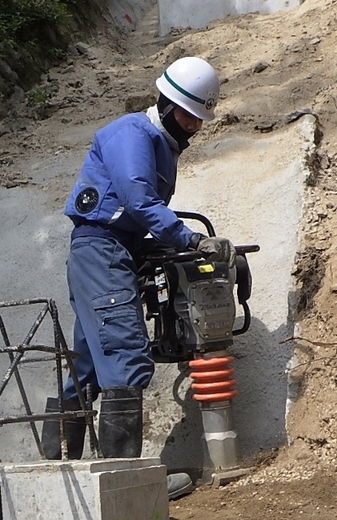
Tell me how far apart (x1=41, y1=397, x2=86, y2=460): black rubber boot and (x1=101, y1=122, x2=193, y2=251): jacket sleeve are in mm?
866

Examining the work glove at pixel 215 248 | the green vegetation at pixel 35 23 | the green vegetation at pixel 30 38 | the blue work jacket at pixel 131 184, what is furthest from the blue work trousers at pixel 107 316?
the green vegetation at pixel 35 23

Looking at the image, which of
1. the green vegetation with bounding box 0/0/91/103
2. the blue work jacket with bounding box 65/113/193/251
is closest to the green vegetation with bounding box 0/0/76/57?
the green vegetation with bounding box 0/0/91/103

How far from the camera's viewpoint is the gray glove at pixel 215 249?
3746 millimetres

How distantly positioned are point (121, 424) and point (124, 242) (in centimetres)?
81

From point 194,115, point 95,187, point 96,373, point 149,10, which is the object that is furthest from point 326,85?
point 149,10

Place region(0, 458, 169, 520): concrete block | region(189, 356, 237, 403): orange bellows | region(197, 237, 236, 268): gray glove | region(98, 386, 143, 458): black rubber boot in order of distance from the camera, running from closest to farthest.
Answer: region(0, 458, 169, 520): concrete block
region(98, 386, 143, 458): black rubber boot
region(197, 237, 236, 268): gray glove
region(189, 356, 237, 403): orange bellows

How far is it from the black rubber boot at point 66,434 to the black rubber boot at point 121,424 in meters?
0.36

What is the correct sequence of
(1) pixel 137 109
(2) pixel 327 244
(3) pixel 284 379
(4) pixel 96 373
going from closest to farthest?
1. (4) pixel 96 373
2. (3) pixel 284 379
3. (2) pixel 327 244
4. (1) pixel 137 109

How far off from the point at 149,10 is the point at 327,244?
617cm

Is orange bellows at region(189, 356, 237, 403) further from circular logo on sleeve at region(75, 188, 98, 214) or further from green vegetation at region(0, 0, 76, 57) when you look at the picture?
green vegetation at region(0, 0, 76, 57)

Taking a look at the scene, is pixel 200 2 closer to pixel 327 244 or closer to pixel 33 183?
pixel 33 183

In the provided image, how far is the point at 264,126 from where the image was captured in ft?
19.4

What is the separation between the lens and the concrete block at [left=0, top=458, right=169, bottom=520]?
9.31ft

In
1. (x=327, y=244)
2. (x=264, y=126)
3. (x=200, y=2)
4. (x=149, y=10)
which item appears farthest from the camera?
(x=149, y=10)
